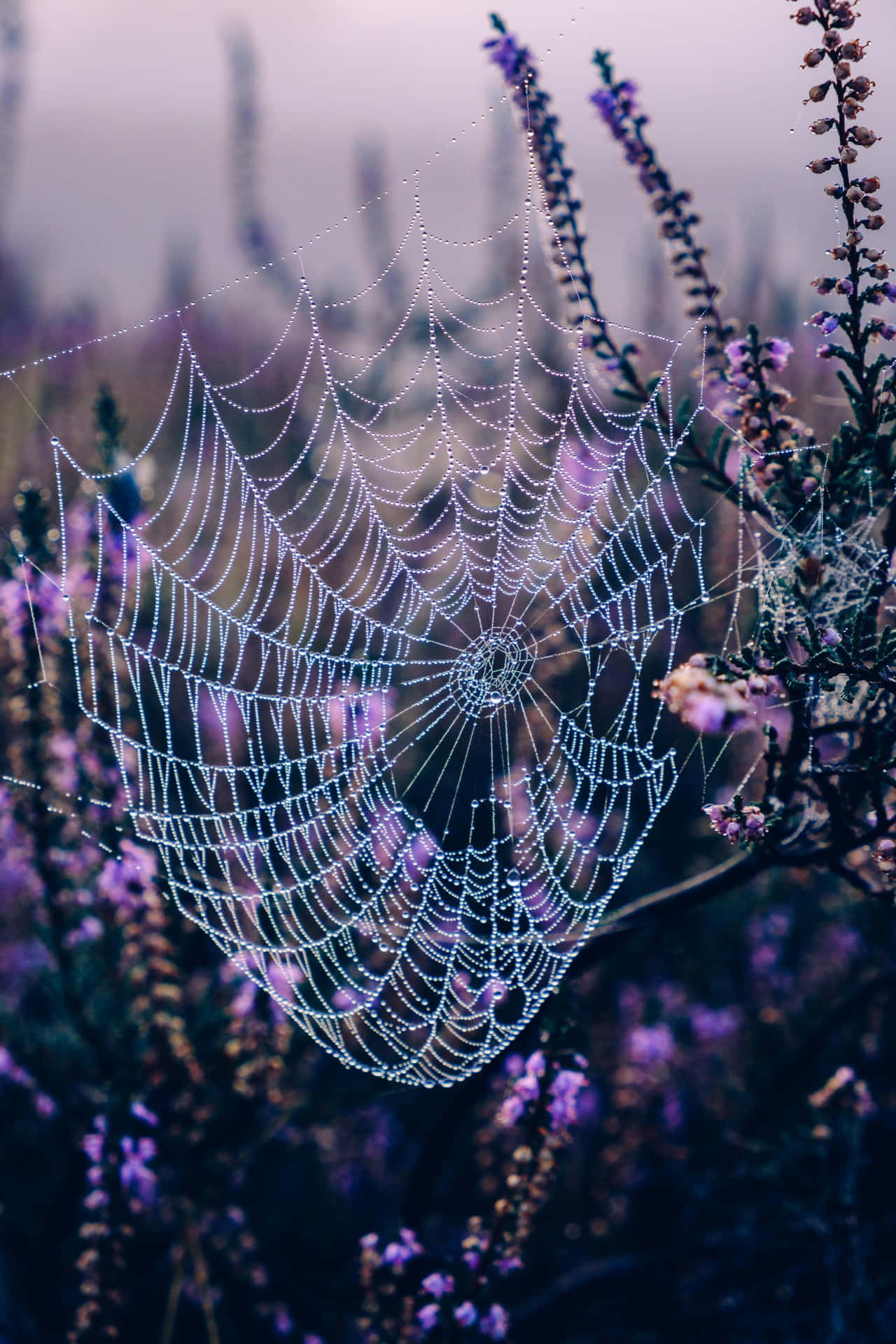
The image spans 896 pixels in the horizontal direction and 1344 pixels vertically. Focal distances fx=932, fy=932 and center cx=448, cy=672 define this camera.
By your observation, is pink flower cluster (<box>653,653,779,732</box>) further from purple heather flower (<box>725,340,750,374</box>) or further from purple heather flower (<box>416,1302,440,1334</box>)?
purple heather flower (<box>416,1302,440,1334</box>)

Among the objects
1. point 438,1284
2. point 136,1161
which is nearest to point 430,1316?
point 438,1284

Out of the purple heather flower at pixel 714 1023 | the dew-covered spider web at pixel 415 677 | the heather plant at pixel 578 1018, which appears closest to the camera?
the heather plant at pixel 578 1018

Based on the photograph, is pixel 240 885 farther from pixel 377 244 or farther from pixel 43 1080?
pixel 377 244

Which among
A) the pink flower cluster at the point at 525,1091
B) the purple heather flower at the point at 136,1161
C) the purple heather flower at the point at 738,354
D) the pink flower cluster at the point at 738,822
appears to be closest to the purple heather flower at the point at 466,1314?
the pink flower cluster at the point at 525,1091

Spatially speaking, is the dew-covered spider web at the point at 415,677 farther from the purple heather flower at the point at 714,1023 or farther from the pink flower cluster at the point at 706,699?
the purple heather flower at the point at 714,1023

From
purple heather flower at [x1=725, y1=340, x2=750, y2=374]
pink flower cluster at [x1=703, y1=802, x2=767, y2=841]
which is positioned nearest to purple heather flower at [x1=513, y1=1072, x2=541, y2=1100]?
pink flower cluster at [x1=703, y1=802, x2=767, y2=841]

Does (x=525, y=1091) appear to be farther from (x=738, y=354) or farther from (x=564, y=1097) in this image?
(x=738, y=354)

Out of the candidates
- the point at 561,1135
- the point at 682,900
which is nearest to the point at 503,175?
the point at 682,900
